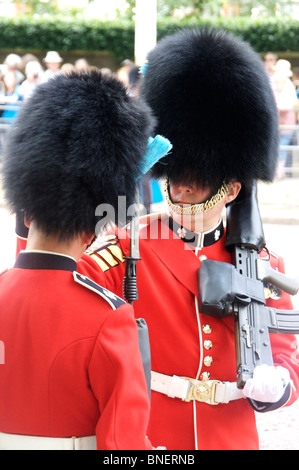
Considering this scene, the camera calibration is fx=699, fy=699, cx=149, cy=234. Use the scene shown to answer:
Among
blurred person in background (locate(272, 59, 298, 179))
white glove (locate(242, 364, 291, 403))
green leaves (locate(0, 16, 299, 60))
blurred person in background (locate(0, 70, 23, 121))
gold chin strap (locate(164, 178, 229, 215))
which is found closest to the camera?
white glove (locate(242, 364, 291, 403))

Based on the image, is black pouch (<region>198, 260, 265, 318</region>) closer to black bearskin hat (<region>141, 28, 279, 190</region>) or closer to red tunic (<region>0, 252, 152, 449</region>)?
black bearskin hat (<region>141, 28, 279, 190</region>)

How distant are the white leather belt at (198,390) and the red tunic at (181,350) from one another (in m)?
0.02

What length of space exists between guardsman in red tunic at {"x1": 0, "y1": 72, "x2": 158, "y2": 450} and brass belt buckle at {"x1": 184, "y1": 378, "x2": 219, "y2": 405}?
1.81 ft

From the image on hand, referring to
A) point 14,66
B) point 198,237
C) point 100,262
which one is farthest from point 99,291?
point 14,66

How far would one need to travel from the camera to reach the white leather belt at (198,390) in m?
2.13

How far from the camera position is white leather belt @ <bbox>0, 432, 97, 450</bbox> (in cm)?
158

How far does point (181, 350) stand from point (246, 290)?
274 millimetres

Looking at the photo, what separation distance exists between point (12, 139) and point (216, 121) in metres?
0.82

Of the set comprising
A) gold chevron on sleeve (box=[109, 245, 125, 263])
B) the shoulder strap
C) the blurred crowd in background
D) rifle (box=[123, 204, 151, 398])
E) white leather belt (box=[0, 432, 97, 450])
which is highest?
the blurred crowd in background

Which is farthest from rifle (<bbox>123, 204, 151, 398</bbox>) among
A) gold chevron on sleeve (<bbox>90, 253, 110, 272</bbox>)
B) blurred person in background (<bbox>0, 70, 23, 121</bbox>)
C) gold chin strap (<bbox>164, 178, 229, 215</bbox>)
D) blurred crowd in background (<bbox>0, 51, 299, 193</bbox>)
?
blurred person in background (<bbox>0, 70, 23, 121</bbox>)

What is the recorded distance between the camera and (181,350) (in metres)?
2.16

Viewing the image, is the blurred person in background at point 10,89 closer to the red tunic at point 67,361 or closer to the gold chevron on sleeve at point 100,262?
the gold chevron on sleeve at point 100,262

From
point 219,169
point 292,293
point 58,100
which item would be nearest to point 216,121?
point 219,169

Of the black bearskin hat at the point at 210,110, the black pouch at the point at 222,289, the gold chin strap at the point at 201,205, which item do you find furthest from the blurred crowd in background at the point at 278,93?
the black pouch at the point at 222,289
